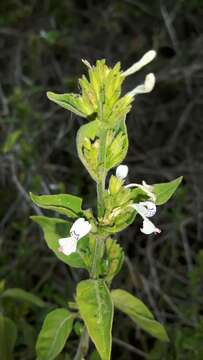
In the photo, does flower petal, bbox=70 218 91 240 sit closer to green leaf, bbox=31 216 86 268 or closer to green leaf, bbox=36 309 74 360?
green leaf, bbox=31 216 86 268

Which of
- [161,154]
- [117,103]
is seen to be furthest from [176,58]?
[117,103]

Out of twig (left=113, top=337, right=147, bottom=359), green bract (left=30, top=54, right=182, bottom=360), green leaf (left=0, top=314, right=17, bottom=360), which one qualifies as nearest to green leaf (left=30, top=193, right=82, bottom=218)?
green bract (left=30, top=54, right=182, bottom=360)

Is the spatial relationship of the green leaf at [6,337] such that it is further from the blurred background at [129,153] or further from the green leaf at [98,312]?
the green leaf at [98,312]

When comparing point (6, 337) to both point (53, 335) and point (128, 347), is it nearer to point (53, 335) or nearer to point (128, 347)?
point (53, 335)

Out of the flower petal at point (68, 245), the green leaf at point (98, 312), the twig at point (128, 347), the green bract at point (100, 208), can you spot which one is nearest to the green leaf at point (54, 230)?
the green bract at point (100, 208)

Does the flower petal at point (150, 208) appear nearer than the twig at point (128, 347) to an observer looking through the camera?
Yes

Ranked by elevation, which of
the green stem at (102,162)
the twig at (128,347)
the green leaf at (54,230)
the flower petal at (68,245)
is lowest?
the twig at (128,347)
